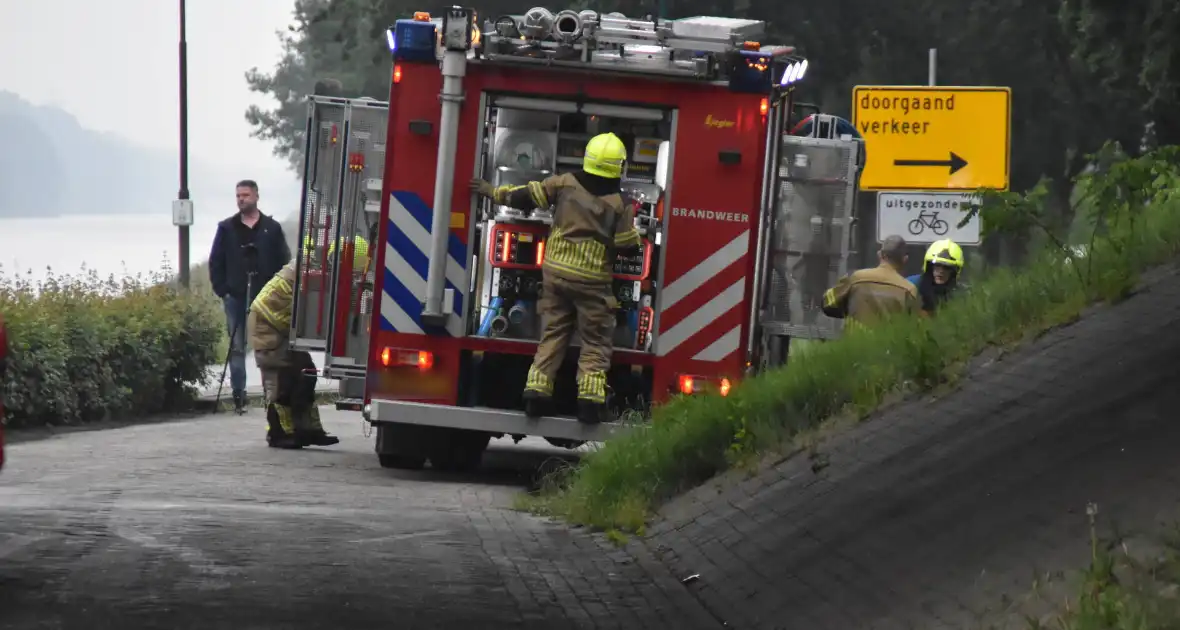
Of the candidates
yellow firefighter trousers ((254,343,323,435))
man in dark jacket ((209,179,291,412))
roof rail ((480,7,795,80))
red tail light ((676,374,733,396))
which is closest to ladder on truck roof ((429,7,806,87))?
roof rail ((480,7,795,80))

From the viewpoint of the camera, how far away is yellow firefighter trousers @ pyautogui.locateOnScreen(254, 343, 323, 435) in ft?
54.3

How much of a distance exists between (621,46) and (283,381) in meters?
4.41

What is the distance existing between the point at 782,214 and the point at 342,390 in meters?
3.14

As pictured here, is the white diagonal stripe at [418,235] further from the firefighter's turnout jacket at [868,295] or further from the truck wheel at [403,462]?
the firefighter's turnout jacket at [868,295]

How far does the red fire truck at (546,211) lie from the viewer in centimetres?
1373

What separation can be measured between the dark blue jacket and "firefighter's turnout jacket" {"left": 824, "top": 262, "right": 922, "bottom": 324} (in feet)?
25.7

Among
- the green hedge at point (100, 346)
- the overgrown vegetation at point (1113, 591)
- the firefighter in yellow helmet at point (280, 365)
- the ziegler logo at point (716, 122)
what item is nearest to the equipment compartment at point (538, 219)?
the ziegler logo at point (716, 122)

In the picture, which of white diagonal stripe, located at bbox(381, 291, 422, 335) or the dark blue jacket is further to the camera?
the dark blue jacket

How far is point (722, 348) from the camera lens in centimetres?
1413

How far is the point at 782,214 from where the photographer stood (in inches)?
566

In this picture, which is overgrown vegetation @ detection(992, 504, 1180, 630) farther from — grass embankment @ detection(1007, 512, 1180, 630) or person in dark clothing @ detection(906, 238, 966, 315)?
person in dark clothing @ detection(906, 238, 966, 315)

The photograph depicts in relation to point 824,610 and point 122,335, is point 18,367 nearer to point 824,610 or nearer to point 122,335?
point 122,335

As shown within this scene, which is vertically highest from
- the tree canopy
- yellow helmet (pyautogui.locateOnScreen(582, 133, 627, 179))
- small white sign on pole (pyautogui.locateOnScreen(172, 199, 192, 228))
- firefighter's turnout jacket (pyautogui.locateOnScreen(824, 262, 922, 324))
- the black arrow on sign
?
the tree canopy

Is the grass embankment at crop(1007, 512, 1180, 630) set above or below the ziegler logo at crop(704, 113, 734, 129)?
below
